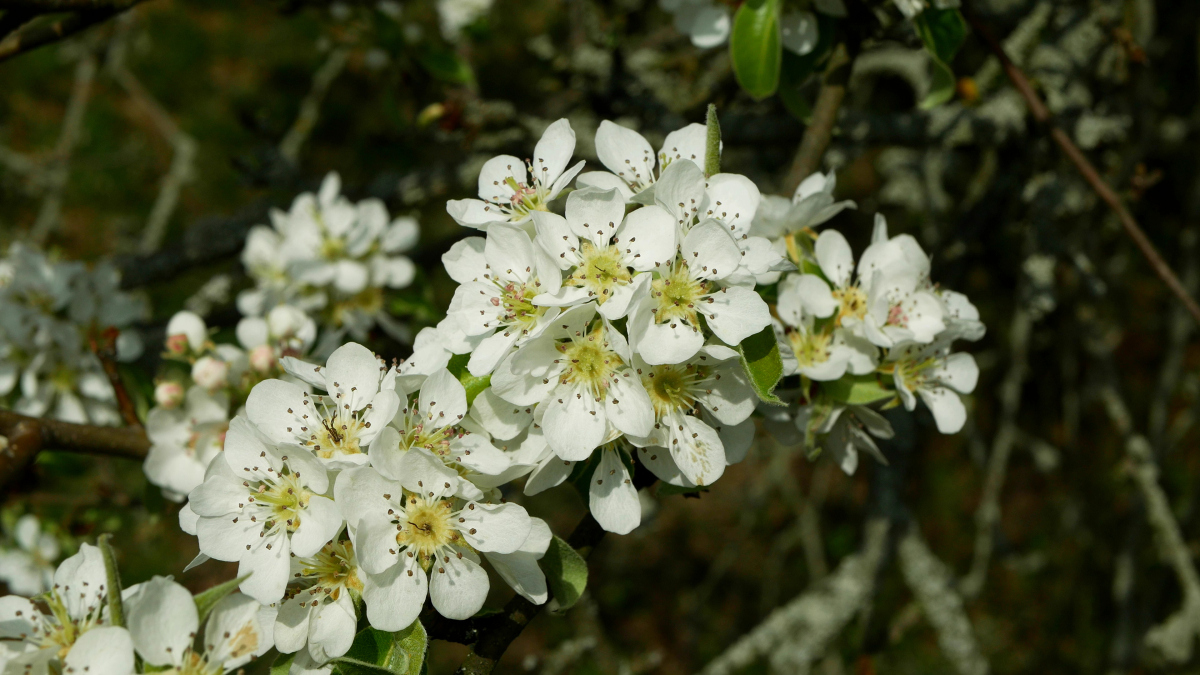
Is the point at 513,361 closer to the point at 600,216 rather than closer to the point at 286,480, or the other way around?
the point at 600,216

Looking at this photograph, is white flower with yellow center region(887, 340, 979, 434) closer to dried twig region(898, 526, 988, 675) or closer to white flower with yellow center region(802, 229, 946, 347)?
white flower with yellow center region(802, 229, 946, 347)

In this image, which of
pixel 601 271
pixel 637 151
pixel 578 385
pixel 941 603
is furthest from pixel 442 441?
pixel 941 603

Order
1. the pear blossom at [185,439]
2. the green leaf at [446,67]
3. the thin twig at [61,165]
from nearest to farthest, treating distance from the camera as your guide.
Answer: the pear blossom at [185,439]
the green leaf at [446,67]
the thin twig at [61,165]

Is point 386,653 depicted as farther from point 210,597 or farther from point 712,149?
point 712,149

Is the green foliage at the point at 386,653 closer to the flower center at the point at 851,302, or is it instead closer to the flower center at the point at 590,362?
the flower center at the point at 590,362

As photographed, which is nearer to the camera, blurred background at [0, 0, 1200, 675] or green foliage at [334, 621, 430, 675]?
green foliage at [334, 621, 430, 675]

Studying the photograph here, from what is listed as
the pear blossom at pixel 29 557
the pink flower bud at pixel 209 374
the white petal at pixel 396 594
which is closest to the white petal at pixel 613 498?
the white petal at pixel 396 594

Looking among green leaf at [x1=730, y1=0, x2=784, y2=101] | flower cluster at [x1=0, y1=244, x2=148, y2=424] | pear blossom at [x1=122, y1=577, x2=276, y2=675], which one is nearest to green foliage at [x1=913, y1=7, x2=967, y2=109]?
green leaf at [x1=730, y1=0, x2=784, y2=101]
